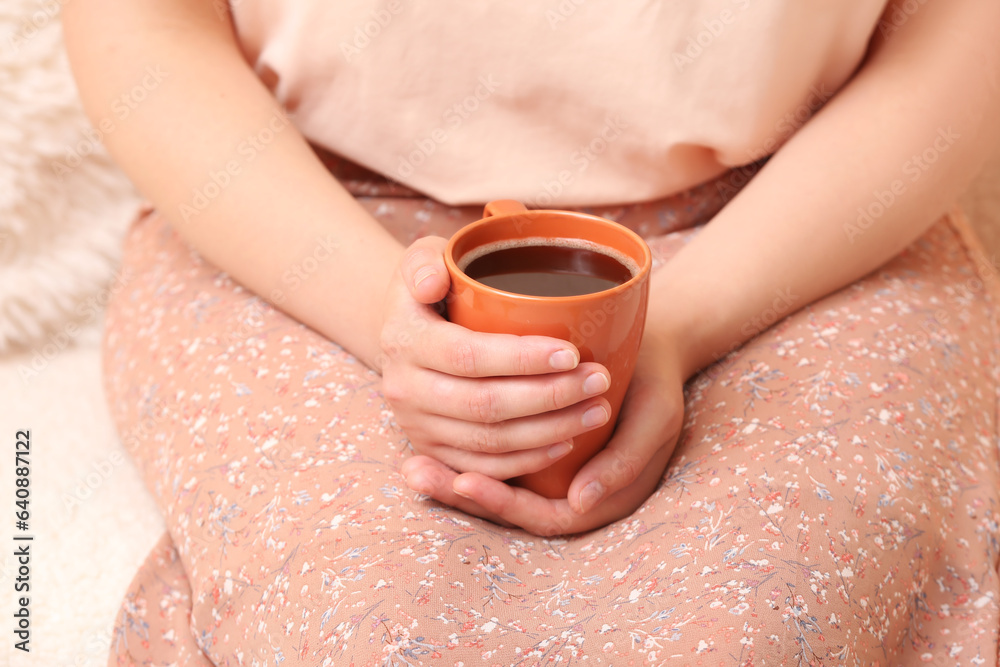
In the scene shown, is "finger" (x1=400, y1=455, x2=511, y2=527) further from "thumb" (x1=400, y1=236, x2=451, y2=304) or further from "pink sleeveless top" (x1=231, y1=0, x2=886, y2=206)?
"pink sleeveless top" (x1=231, y1=0, x2=886, y2=206)

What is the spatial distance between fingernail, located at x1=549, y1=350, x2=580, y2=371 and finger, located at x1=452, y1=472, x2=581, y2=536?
110 millimetres

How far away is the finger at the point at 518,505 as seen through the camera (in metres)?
0.54

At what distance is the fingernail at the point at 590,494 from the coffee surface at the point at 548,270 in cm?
13

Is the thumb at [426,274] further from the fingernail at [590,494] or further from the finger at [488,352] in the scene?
the fingernail at [590,494]

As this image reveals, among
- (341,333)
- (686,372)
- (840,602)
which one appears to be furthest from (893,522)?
(341,333)

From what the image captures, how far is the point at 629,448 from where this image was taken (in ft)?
1.81

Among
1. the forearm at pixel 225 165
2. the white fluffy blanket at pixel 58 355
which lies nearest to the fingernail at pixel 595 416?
the forearm at pixel 225 165

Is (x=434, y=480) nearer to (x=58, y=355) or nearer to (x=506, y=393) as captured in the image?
(x=506, y=393)

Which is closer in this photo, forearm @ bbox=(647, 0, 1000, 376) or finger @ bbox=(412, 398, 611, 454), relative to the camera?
finger @ bbox=(412, 398, 611, 454)

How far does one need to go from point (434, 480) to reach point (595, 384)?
13 centimetres

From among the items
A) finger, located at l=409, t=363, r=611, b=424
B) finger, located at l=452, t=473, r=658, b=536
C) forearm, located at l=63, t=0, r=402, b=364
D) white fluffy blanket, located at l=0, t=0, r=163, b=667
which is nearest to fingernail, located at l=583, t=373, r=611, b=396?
finger, located at l=409, t=363, r=611, b=424

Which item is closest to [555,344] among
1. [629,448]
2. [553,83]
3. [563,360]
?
[563,360]

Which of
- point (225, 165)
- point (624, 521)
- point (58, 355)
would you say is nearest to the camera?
point (624, 521)

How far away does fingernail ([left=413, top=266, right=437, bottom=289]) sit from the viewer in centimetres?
50
